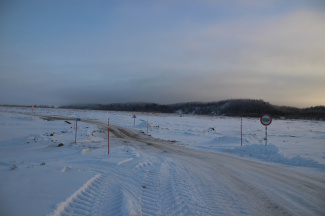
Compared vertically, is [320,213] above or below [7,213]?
below

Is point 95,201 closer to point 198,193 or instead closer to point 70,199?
point 70,199

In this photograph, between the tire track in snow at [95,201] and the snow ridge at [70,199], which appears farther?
the tire track in snow at [95,201]

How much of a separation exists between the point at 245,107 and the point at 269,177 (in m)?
162

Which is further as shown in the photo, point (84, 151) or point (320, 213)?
point (84, 151)

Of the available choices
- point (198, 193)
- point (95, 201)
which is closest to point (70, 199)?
point (95, 201)

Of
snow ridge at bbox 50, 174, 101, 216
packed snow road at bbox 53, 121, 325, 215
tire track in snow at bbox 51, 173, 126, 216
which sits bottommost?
packed snow road at bbox 53, 121, 325, 215

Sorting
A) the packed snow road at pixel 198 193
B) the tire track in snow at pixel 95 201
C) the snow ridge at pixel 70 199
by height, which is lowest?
the packed snow road at pixel 198 193

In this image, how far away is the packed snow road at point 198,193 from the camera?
12.9ft

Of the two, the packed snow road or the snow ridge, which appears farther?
the packed snow road

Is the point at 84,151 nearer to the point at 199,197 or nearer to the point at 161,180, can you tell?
the point at 161,180

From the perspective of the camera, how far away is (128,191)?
4.79 metres

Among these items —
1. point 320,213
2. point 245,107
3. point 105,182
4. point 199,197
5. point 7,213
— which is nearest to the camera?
point 7,213

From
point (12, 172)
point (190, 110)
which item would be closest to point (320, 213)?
point (12, 172)

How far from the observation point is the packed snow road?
155 inches
